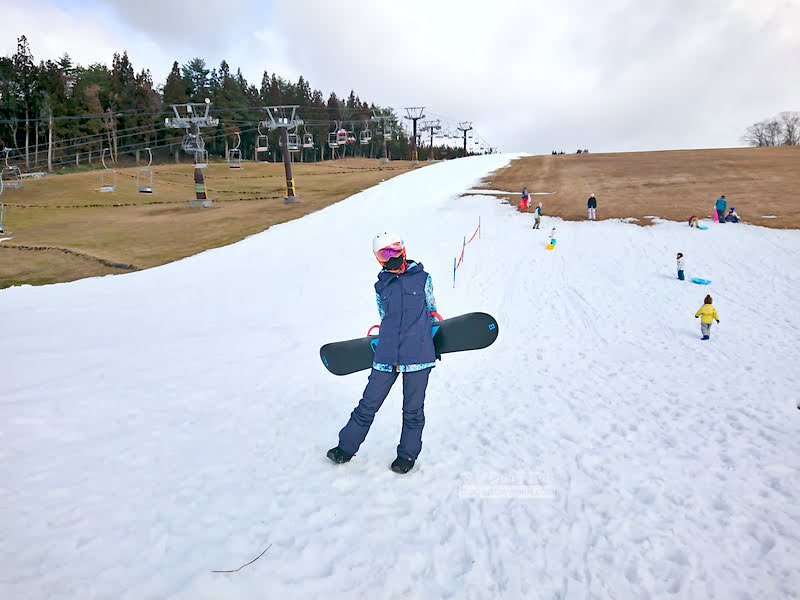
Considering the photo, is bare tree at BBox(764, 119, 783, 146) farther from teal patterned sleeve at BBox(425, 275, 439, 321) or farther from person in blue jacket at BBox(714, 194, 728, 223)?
teal patterned sleeve at BBox(425, 275, 439, 321)

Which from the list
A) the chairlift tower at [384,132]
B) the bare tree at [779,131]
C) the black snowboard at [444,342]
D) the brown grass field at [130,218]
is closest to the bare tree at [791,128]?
the bare tree at [779,131]

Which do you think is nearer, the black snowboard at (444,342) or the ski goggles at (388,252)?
the ski goggles at (388,252)

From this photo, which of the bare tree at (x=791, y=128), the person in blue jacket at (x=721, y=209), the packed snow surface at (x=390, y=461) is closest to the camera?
the packed snow surface at (x=390, y=461)

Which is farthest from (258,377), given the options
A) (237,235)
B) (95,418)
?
(237,235)

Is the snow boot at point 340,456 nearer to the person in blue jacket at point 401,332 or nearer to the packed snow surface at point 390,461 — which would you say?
the packed snow surface at point 390,461

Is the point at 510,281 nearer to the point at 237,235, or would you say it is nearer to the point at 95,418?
the point at 95,418

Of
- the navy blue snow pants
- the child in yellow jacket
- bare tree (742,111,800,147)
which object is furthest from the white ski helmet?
bare tree (742,111,800,147)

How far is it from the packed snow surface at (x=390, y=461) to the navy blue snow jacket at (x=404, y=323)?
143 centimetres

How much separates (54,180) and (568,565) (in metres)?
59.5

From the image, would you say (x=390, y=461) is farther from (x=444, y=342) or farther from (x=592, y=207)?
(x=592, y=207)

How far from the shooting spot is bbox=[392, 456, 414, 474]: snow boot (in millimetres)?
4684

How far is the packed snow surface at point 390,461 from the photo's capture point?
11.4ft

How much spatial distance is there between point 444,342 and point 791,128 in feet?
434

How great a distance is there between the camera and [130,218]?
3297 cm
